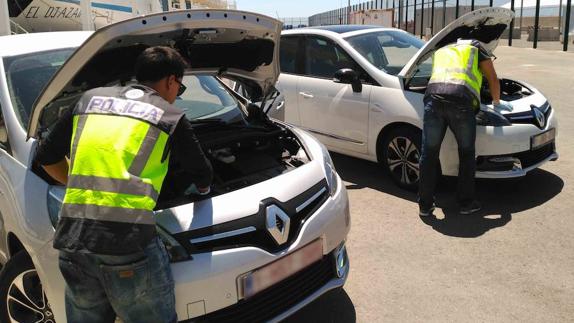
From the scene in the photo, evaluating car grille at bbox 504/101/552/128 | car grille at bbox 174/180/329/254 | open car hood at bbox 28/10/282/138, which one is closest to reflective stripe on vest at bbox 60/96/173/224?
car grille at bbox 174/180/329/254

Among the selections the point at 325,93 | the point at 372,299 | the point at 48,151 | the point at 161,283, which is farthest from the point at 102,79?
the point at 325,93

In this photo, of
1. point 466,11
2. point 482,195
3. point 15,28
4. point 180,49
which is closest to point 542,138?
point 482,195

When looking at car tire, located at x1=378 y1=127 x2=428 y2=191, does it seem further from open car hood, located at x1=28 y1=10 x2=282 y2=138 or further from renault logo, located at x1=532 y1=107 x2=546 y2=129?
open car hood, located at x1=28 y1=10 x2=282 y2=138

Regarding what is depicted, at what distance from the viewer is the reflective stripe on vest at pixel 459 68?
15.0 feet

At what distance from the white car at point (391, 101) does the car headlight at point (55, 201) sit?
11.5 ft

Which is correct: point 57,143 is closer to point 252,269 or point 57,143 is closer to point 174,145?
point 174,145

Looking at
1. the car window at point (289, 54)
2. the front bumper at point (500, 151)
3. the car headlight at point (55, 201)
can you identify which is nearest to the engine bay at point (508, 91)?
the front bumper at point (500, 151)

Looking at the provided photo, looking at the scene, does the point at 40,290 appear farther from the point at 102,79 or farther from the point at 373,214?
the point at 373,214

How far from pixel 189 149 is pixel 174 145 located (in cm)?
7

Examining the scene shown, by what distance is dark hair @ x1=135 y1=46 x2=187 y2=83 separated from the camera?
85.7 inches

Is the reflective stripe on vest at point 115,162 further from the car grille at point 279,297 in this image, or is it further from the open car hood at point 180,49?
the car grille at point 279,297

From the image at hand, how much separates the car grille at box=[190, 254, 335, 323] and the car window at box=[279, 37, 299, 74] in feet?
13.2

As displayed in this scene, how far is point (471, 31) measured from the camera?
5266 mm

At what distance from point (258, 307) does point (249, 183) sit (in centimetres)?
77
